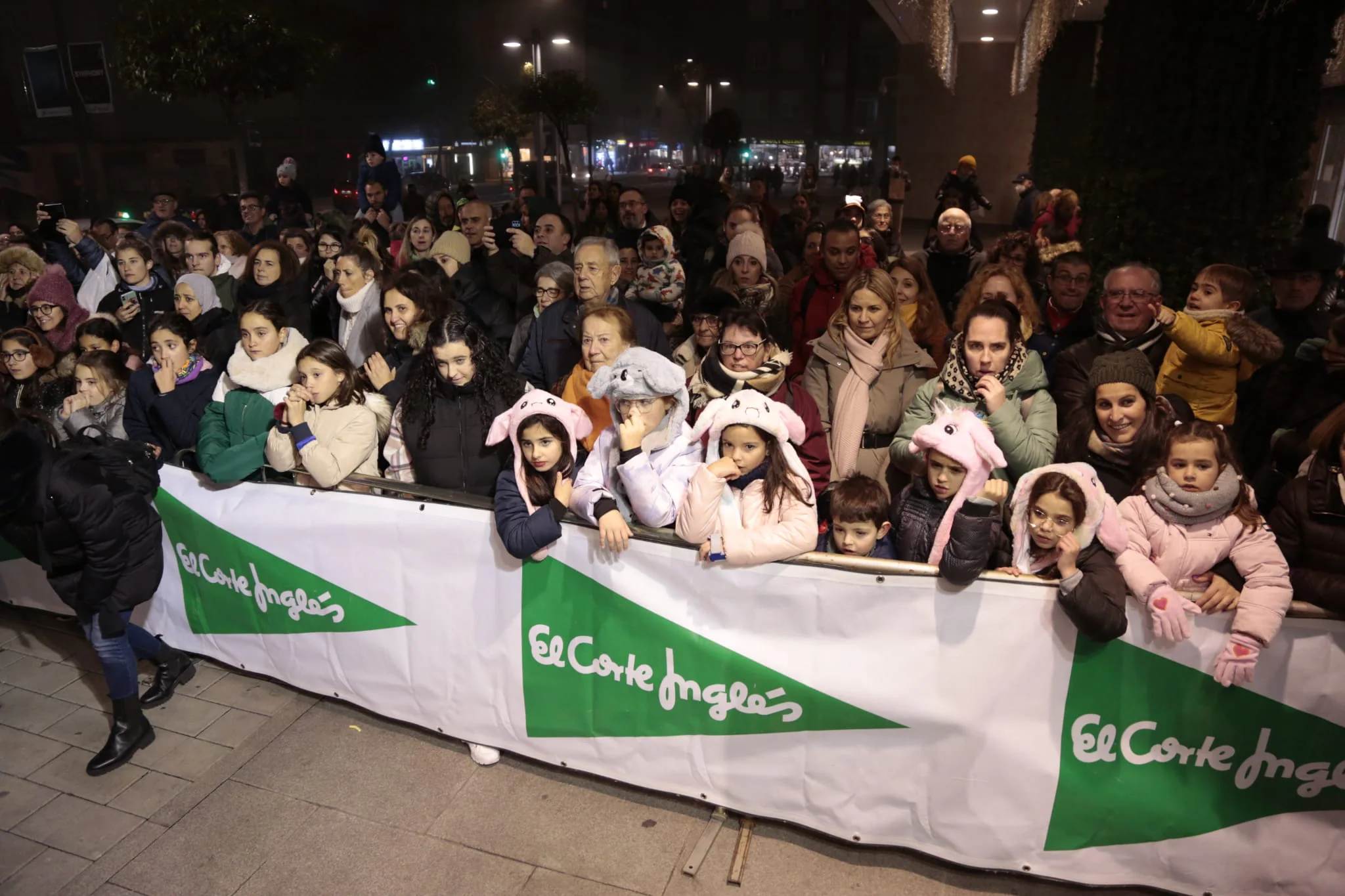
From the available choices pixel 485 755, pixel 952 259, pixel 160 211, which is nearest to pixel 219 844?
pixel 485 755

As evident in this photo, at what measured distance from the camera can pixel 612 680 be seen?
3.63 meters

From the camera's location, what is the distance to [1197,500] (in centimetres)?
303

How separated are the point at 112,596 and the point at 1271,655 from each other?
15.7 ft

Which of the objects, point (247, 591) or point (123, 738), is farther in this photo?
point (247, 591)

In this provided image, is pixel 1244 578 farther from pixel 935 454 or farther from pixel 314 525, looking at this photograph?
pixel 314 525

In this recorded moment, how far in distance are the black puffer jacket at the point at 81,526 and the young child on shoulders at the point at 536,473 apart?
1.92 meters

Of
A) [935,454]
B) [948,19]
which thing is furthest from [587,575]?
[948,19]

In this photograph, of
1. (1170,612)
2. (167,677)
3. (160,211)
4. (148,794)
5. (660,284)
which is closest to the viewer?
(1170,612)

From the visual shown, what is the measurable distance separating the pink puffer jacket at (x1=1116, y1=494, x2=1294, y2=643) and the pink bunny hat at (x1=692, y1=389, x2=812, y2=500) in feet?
3.69

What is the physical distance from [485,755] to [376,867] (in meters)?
0.68

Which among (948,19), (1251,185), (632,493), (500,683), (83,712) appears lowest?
(83,712)

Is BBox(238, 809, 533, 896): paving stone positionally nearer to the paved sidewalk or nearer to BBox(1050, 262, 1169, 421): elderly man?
the paved sidewalk

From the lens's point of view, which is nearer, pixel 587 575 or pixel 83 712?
pixel 587 575

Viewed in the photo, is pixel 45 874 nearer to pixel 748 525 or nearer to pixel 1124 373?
pixel 748 525
